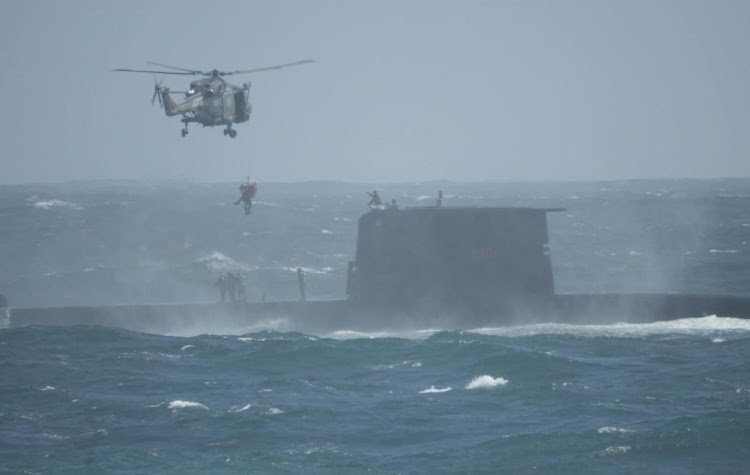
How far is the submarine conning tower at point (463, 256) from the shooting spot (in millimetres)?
31375

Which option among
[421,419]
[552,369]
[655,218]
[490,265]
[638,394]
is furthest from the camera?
[655,218]

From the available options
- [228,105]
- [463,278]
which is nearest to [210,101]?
[228,105]

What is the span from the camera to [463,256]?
31.4m

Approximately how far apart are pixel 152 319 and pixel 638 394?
1940 cm

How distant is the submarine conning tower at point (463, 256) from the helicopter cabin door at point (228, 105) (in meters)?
7.17

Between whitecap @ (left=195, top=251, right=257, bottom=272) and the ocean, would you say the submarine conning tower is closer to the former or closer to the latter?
the ocean

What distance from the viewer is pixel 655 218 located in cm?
10456

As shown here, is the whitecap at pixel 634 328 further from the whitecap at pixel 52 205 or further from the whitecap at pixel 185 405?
the whitecap at pixel 52 205

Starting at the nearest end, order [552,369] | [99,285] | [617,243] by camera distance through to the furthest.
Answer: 1. [552,369]
2. [99,285]
3. [617,243]

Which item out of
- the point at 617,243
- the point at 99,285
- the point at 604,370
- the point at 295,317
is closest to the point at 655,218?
the point at 617,243

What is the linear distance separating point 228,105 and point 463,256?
9.21 meters

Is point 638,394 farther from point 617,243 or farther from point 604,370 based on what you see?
point 617,243

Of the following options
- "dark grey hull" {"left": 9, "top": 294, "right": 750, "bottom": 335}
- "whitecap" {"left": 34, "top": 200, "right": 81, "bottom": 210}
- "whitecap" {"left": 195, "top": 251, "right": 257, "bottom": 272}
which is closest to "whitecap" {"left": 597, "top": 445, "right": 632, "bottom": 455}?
"dark grey hull" {"left": 9, "top": 294, "right": 750, "bottom": 335}

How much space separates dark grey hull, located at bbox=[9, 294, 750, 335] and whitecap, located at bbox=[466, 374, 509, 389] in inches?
356
